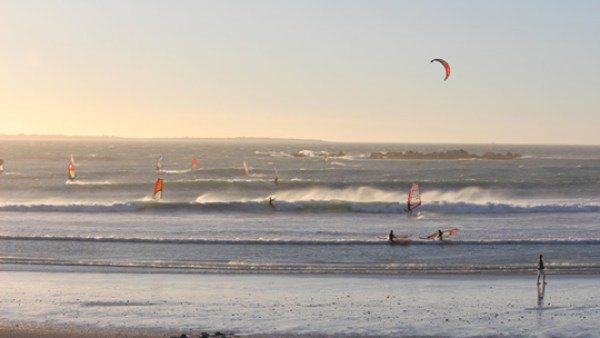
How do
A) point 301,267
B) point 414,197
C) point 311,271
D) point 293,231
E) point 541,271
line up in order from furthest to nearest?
point 414,197, point 293,231, point 301,267, point 311,271, point 541,271

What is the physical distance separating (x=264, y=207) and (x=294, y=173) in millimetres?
37548

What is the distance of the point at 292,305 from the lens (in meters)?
17.4

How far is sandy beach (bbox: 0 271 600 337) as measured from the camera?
15438 mm

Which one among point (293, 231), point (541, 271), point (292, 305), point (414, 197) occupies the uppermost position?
point (414, 197)

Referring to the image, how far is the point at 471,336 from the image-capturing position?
49.1ft

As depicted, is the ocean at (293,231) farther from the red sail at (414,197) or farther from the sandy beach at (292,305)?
the sandy beach at (292,305)

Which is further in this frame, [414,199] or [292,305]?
[414,199]

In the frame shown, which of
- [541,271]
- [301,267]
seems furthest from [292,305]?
[541,271]

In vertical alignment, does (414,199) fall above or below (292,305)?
above

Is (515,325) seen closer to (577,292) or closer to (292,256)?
(577,292)

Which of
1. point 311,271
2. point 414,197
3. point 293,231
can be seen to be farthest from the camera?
point 414,197

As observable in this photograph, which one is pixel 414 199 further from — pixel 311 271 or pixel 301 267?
pixel 311 271

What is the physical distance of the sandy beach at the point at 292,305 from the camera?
608 inches

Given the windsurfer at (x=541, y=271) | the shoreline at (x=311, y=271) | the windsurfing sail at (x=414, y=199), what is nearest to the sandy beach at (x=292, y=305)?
the windsurfer at (x=541, y=271)
